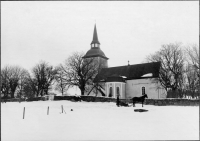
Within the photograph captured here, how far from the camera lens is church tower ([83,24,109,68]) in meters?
53.6

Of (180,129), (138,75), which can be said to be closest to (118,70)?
(138,75)

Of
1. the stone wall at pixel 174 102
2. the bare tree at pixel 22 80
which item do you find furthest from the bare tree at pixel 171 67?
the bare tree at pixel 22 80

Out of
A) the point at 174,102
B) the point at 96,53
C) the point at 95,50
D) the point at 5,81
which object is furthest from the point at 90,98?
the point at 5,81

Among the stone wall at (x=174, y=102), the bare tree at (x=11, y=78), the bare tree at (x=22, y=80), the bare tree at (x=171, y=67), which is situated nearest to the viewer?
the stone wall at (x=174, y=102)

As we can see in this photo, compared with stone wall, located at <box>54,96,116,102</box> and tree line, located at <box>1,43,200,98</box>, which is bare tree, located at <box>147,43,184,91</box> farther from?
stone wall, located at <box>54,96,116,102</box>

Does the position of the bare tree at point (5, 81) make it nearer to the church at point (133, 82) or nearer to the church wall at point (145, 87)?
the church at point (133, 82)

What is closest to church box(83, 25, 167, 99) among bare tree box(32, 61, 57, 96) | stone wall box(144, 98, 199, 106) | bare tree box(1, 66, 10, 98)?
stone wall box(144, 98, 199, 106)

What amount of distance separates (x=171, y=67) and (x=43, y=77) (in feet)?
116

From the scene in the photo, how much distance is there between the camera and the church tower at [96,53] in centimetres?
5356

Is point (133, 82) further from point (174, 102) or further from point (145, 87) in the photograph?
point (174, 102)

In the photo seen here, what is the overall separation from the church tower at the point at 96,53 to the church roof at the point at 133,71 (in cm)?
398

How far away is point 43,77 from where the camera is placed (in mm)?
57281

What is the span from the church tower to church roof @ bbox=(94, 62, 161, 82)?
398 cm

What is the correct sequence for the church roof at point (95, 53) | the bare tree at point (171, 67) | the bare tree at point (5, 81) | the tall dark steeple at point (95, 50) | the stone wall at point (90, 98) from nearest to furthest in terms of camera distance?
the stone wall at point (90, 98) → the bare tree at point (171, 67) → the church roof at point (95, 53) → the tall dark steeple at point (95, 50) → the bare tree at point (5, 81)
